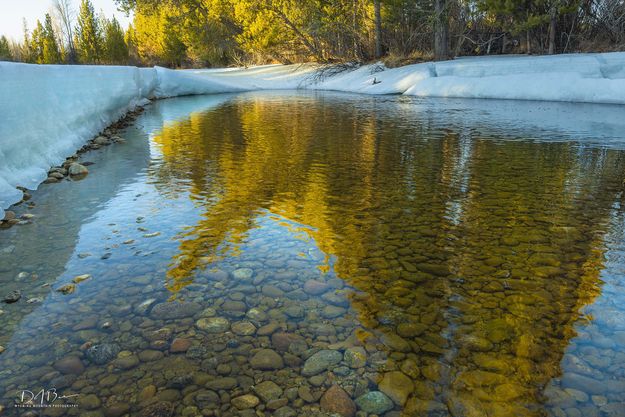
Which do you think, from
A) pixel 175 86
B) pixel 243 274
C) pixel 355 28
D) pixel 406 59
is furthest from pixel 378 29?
pixel 243 274

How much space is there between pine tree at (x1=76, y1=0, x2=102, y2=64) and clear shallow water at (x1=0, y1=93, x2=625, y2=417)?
44705mm

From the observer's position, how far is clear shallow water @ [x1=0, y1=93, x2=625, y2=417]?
5.66 ft

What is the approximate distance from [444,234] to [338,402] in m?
1.83

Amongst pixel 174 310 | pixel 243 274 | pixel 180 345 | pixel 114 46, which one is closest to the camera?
pixel 180 345

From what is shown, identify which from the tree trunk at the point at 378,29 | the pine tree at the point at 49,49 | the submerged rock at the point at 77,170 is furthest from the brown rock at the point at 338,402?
the pine tree at the point at 49,49

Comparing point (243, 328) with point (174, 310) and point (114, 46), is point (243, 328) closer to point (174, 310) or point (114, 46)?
point (174, 310)

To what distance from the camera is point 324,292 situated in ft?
8.01

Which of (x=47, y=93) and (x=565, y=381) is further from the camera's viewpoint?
(x=47, y=93)

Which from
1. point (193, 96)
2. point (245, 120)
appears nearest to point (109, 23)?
point (193, 96)

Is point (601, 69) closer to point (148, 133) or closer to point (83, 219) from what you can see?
point (148, 133)

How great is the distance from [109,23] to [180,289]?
168ft

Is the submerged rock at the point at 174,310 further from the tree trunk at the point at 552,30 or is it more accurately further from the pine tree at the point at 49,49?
the pine tree at the point at 49,49

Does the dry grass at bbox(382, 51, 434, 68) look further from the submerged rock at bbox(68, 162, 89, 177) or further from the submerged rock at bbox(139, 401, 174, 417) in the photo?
the submerged rock at bbox(139, 401, 174, 417)

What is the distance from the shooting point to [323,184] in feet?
15.0
